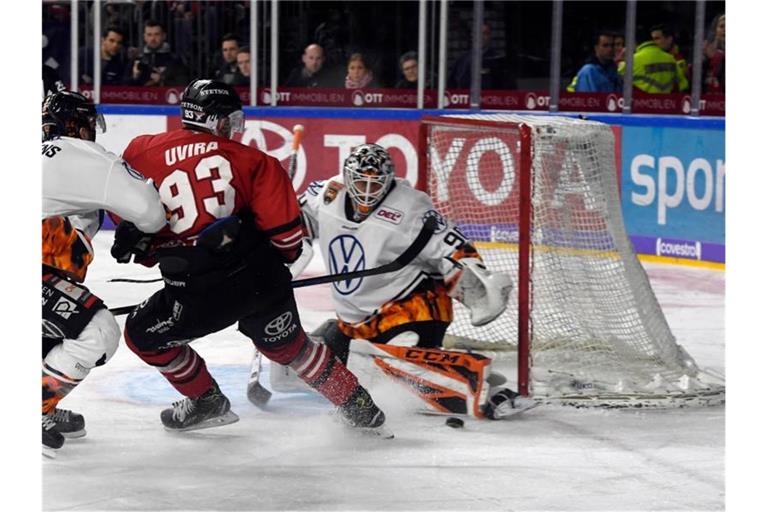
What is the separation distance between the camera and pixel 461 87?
28.8ft

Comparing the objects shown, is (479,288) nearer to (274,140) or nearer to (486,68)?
(274,140)

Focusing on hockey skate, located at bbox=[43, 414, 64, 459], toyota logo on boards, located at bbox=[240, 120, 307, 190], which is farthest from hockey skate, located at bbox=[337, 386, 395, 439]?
toyota logo on boards, located at bbox=[240, 120, 307, 190]

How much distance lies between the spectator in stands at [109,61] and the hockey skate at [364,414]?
542cm

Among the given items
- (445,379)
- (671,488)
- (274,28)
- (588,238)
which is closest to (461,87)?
(274,28)

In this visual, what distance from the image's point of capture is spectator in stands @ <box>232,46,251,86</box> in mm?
8750

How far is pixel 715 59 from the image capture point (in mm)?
8148

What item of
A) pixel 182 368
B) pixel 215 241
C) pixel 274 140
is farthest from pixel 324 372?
pixel 274 140

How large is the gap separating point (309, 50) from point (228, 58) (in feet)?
1.70

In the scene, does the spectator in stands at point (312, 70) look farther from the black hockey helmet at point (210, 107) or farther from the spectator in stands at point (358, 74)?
the black hockey helmet at point (210, 107)

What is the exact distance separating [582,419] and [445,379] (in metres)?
0.44

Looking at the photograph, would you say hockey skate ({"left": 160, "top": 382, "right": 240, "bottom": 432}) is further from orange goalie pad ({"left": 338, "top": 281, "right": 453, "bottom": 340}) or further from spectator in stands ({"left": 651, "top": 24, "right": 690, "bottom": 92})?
spectator in stands ({"left": 651, "top": 24, "right": 690, "bottom": 92})

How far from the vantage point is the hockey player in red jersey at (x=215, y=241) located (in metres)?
3.59

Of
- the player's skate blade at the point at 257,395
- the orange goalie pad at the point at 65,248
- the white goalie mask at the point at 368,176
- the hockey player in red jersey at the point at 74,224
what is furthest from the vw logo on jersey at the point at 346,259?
the orange goalie pad at the point at 65,248

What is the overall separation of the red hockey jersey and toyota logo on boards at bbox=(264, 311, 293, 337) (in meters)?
0.23
